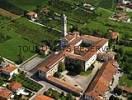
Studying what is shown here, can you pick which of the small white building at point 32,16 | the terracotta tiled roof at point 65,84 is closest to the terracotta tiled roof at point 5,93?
the terracotta tiled roof at point 65,84

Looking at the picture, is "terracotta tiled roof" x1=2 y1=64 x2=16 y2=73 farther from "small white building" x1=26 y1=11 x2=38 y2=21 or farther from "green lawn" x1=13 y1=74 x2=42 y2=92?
"small white building" x1=26 y1=11 x2=38 y2=21

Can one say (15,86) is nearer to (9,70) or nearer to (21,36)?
(9,70)

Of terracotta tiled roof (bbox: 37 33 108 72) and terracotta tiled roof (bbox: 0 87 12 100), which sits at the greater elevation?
terracotta tiled roof (bbox: 37 33 108 72)

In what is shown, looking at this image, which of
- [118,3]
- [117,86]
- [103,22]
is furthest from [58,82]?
[118,3]

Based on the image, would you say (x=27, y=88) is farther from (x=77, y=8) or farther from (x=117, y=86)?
Result: (x=77, y=8)

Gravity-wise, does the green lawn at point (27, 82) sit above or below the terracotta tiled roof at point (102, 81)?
below

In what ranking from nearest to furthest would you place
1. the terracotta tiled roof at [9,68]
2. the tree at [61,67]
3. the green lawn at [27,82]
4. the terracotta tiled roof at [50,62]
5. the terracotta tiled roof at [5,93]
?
the terracotta tiled roof at [5,93], the green lawn at [27,82], the terracotta tiled roof at [9,68], the terracotta tiled roof at [50,62], the tree at [61,67]

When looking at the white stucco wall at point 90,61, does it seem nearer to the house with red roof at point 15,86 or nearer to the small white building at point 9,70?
the small white building at point 9,70

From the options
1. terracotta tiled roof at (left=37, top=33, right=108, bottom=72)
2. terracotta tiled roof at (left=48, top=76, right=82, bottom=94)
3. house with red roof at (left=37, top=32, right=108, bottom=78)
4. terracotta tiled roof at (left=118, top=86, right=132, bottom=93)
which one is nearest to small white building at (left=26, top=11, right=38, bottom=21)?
house with red roof at (left=37, top=32, right=108, bottom=78)
